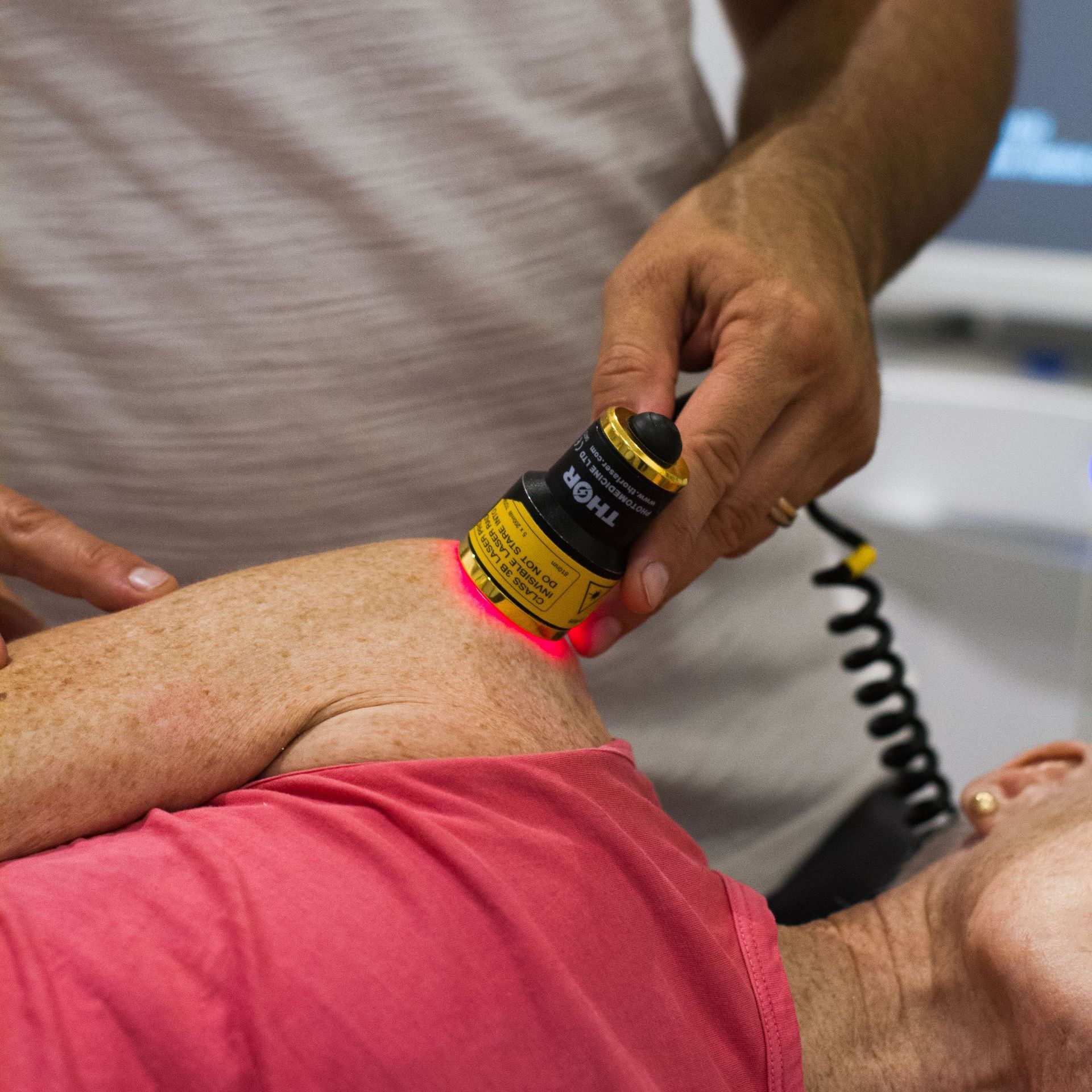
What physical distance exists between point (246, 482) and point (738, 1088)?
0.74m

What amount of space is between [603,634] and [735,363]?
251mm

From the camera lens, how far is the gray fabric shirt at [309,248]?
1.05 m

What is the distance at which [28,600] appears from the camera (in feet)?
A: 3.99

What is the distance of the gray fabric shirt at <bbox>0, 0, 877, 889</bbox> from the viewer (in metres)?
1.05

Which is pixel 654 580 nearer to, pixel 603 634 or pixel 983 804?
pixel 603 634

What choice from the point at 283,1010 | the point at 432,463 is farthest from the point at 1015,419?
the point at 283,1010

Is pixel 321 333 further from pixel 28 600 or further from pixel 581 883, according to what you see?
pixel 581 883

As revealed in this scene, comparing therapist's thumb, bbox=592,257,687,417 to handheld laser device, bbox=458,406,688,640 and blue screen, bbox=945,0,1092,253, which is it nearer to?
handheld laser device, bbox=458,406,688,640

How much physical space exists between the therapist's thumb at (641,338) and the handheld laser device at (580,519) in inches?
4.2

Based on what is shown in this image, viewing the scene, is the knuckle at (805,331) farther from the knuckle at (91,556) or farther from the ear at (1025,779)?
the knuckle at (91,556)

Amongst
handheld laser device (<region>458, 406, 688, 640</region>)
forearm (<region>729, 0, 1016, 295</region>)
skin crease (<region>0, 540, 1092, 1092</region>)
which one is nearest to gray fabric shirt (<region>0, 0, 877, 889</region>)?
forearm (<region>729, 0, 1016, 295</region>)

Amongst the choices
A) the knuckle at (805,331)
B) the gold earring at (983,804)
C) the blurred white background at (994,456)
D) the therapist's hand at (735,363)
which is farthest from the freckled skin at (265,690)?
the blurred white background at (994,456)

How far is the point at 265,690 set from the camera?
82cm

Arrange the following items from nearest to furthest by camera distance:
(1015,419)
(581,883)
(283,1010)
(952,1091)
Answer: (283,1010) < (581,883) < (952,1091) < (1015,419)
